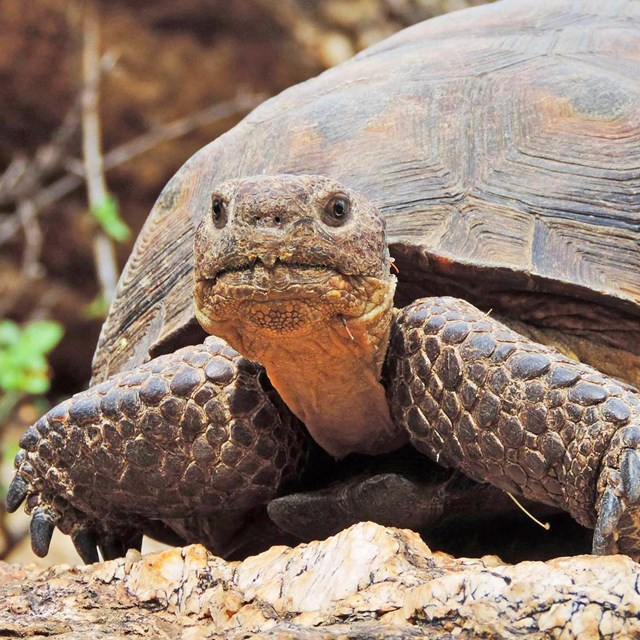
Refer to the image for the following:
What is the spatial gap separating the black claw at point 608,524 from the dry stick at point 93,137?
5613mm

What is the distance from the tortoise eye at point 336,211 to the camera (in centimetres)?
273

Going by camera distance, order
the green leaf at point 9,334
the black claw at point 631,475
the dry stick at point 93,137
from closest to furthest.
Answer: the black claw at point 631,475 < the green leaf at point 9,334 < the dry stick at point 93,137

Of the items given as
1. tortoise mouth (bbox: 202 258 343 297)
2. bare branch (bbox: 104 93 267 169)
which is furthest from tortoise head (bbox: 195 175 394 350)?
bare branch (bbox: 104 93 267 169)

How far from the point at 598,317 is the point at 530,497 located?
606 mm

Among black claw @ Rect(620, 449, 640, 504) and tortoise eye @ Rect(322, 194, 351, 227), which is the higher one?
tortoise eye @ Rect(322, 194, 351, 227)

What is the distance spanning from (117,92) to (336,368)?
6.98 m

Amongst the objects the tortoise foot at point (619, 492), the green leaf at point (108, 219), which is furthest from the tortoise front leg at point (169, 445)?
the green leaf at point (108, 219)

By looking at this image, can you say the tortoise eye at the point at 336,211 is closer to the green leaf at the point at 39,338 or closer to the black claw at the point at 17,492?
the black claw at the point at 17,492

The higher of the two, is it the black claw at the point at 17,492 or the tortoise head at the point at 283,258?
the tortoise head at the point at 283,258

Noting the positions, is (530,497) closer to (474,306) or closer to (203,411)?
(474,306)

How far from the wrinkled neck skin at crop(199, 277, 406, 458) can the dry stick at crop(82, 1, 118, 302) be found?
15.7 feet

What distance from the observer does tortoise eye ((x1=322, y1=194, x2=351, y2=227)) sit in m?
2.73

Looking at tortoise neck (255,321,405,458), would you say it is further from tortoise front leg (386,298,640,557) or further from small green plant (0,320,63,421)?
small green plant (0,320,63,421)

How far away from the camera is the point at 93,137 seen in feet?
27.8
